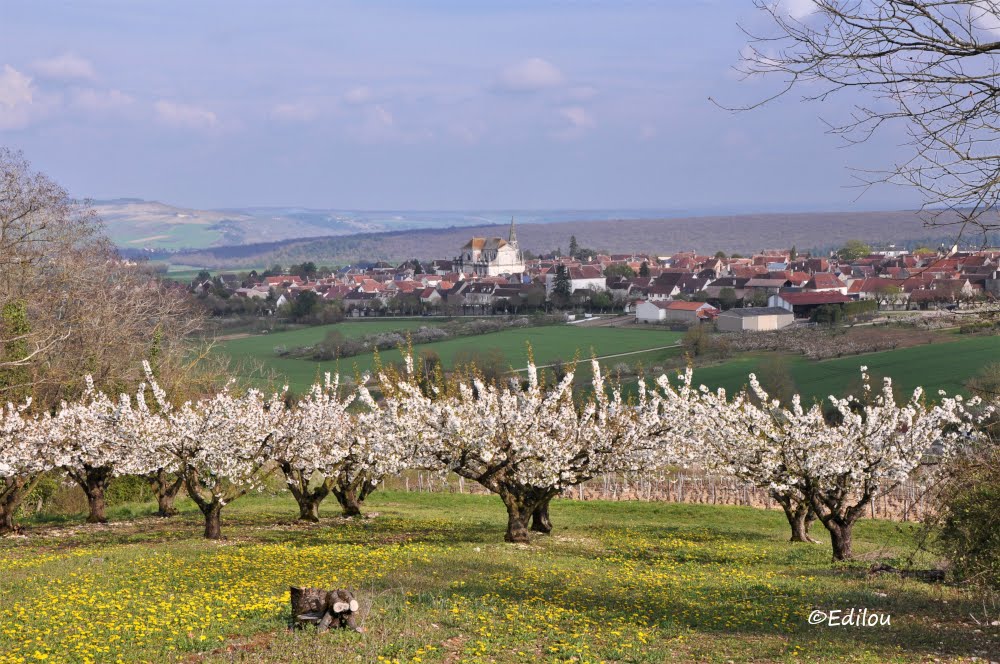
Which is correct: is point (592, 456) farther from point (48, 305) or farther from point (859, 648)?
point (48, 305)

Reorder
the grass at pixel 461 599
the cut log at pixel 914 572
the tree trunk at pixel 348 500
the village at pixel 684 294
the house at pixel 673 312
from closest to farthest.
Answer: the grass at pixel 461 599, the cut log at pixel 914 572, the tree trunk at pixel 348 500, the village at pixel 684 294, the house at pixel 673 312

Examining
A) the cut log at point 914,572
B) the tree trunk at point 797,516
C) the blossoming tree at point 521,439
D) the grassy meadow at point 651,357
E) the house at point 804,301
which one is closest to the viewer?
the cut log at point 914,572

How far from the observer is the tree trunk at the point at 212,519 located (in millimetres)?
26312

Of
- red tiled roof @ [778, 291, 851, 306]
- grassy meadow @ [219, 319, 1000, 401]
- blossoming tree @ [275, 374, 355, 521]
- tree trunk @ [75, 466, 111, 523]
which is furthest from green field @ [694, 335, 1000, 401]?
tree trunk @ [75, 466, 111, 523]

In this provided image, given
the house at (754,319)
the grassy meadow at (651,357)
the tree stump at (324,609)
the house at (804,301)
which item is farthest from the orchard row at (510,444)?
the house at (804,301)

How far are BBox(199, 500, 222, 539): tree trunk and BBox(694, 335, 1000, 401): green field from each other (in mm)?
52209

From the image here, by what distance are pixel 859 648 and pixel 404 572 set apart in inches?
355

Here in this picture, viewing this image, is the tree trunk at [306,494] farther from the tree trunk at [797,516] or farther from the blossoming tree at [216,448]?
the tree trunk at [797,516]

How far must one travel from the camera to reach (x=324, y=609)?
13.7 m

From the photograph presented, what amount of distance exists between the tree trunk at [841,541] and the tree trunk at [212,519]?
56.4 ft

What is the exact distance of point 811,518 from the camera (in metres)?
30.5

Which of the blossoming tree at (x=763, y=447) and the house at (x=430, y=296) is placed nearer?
the blossoming tree at (x=763, y=447)

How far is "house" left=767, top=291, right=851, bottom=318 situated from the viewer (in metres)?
124

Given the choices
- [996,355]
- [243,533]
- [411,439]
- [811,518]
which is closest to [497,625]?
[411,439]
